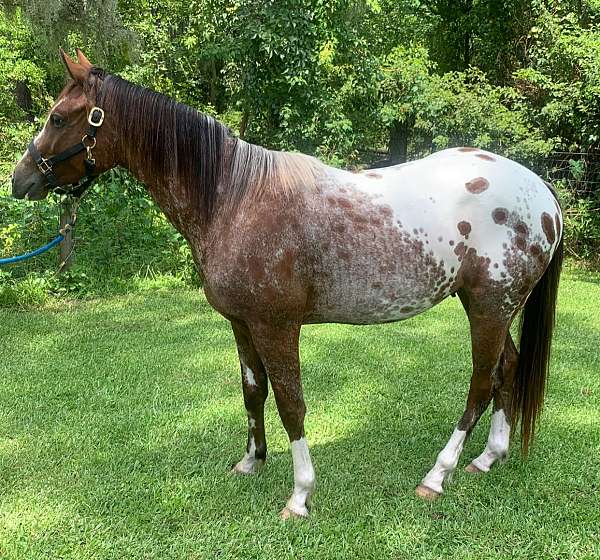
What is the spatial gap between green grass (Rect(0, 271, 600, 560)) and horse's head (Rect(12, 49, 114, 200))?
1.37 meters

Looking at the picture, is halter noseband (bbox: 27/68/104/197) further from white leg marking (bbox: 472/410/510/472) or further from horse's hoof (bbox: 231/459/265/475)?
white leg marking (bbox: 472/410/510/472)

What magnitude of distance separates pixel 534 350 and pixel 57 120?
2333 mm

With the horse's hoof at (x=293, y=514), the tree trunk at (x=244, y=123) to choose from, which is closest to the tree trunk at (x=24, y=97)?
the tree trunk at (x=244, y=123)

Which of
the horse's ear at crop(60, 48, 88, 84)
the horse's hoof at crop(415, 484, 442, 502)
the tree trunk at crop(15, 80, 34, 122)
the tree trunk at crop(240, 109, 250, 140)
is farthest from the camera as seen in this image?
the tree trunk at crop(15, 80, 34, 122)

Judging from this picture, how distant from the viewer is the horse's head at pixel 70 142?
2.00 m

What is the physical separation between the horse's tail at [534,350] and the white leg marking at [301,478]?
1.11 meters

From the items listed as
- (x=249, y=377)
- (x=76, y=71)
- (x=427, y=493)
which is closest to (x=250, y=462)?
(x=249, y=377)

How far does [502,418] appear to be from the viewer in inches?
106

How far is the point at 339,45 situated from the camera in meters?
7.70

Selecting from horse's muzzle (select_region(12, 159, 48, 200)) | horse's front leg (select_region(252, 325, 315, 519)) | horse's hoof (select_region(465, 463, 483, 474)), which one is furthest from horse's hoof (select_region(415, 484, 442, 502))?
horse's muzzle (select_region(12, 159, 48, 200))

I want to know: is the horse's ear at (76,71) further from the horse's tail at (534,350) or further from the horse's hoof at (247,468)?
the horse's tail at (534,350)

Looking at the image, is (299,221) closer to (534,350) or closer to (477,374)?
(477,374)

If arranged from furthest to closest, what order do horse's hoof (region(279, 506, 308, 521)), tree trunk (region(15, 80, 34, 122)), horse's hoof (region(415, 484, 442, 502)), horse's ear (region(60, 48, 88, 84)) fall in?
tree trunk (region(15, 80, 34, 122))
horse's hoof (region(415, 484, 442, 502))
horse's hoof (region(279, 506, 308, 521))
horse's ear (region(60, 48, 88, 84))

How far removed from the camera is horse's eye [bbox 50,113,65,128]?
6.59 ft
